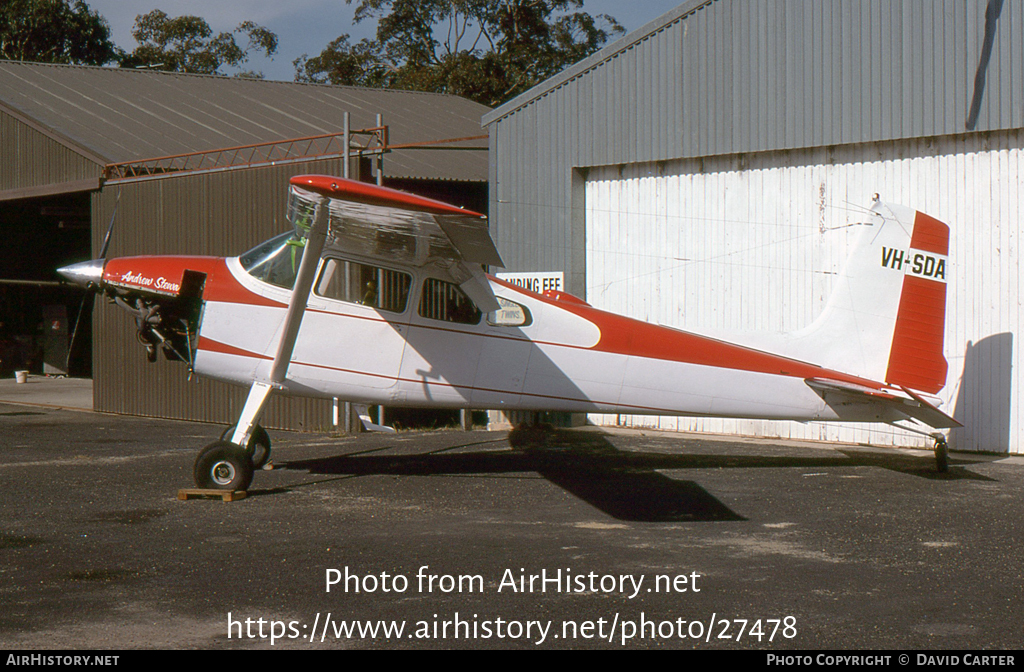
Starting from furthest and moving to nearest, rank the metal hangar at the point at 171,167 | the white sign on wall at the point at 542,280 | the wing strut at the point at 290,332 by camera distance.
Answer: the metal hangar at the point at 171,167 → the white sign on wall at the point at 542,280 → the wing strut at the point at 290,332

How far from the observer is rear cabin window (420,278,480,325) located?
9.17m

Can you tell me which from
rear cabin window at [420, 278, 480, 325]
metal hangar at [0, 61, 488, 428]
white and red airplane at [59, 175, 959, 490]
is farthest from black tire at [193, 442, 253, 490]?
metal hangar at [0, 61, 488, 428]

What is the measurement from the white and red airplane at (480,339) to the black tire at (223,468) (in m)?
0.01

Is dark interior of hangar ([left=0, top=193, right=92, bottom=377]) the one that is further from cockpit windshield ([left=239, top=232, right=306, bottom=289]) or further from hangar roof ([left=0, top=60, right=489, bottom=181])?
cockpit windshield ([left=239, top=232, right=306, bottom=289])

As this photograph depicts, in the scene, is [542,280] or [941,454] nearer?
[941,454]

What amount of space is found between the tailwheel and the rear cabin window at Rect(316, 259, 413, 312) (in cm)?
550

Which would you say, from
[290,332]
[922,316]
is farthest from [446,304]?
[922,316]

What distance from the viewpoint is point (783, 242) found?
12.9 m

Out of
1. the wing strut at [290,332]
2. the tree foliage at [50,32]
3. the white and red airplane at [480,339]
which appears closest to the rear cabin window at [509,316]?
the white and red airplane at [480,339]

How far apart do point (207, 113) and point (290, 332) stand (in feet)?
55.9

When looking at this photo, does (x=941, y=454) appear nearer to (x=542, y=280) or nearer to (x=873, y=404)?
(x=873, y=404)

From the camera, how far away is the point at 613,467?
10.5 meters

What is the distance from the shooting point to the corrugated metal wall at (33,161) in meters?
20.2

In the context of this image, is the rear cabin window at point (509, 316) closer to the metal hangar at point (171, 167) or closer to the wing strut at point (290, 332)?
the wing strut at point (290, 332)
